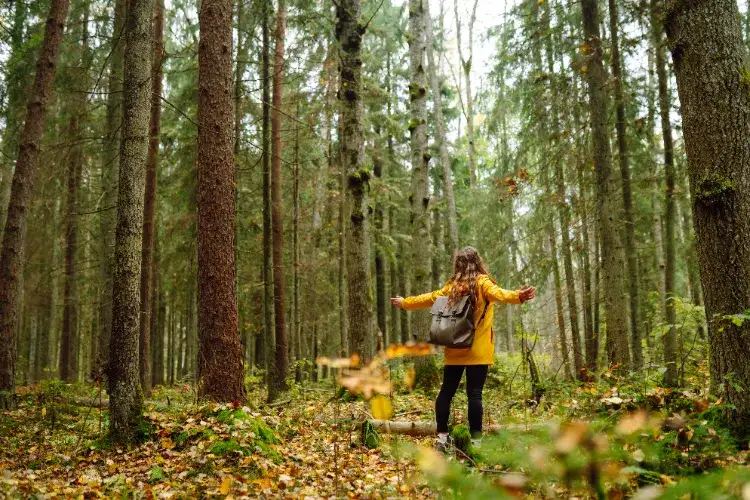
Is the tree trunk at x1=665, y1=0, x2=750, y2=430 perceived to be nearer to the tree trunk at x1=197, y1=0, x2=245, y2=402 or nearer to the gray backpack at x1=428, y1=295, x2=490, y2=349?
the gray backpack at x1=428, y1=295, x2=490, y2=349

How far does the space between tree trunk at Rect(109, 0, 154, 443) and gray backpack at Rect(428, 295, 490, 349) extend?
340cm

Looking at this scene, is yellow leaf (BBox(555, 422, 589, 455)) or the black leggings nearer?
yellow leaf (BBox(555, 422, 589, 455))

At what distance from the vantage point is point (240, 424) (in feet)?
18.1

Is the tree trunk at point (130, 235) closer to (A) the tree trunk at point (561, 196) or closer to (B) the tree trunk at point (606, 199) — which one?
(A) the tree trunk at point (561, 196)

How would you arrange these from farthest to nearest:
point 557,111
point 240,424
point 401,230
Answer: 1. point 401,230
2. point 557,111
3. point 240,424

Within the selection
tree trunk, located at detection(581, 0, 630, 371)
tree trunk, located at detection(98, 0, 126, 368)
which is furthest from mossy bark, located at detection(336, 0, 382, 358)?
tree trunk, located at detection(98, 0, 126, 368)

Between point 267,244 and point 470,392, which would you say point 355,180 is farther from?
point 470,392

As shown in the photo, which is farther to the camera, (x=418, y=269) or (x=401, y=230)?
(x=401, y=230)

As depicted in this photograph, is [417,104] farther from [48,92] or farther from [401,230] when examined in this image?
[401,230]

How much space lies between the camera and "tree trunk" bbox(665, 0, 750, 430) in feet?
13.9

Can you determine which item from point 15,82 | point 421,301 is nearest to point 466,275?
point 421,301

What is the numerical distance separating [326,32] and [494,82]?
178 inches

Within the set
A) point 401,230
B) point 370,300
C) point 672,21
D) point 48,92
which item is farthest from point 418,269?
point 401,230

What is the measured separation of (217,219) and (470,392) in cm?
393
